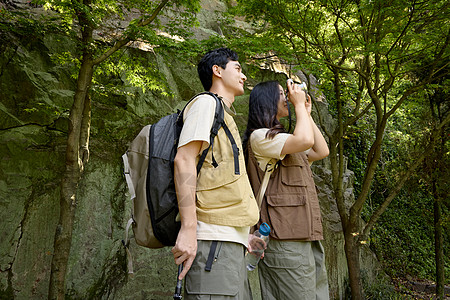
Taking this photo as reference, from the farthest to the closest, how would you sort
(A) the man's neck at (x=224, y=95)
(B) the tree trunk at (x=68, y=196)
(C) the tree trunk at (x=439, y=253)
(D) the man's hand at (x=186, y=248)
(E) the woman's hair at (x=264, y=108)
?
(C) the tree trunk at (x=439, y=253)
(B) the tree trunk at (x=68, y=196)
(E) the woman's hair at (x=264, y=108)
(A) the man's neck at (x=224, y=95)
(D) the man's hand at (x=186, y=248)

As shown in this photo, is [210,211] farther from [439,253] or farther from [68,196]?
[439,253]

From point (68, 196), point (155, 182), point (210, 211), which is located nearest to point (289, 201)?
point (210, 211)

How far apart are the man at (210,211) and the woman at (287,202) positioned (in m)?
0.39

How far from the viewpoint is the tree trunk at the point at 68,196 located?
322 centimetres

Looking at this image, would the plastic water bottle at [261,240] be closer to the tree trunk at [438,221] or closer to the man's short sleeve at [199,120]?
the man's short sleeve at [199,120]

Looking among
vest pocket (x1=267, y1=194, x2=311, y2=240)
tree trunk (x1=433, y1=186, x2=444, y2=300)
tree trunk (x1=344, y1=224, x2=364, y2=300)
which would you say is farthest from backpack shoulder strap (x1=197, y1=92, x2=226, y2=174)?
tree trunk (x1=433, y1=186, x2=444, y2=300)

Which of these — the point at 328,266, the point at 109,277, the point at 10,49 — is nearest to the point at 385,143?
→ the point at 328,266

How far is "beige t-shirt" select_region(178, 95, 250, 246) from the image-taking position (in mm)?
1510

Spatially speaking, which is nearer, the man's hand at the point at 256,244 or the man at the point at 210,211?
the man at the point at 210,211

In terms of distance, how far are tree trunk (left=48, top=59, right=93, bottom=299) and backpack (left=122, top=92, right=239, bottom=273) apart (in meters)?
2.00

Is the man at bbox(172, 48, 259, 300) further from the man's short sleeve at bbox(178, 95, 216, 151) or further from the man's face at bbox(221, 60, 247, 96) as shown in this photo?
the man's face at bbox(221, 60, 247, 96)

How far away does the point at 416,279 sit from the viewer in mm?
8594

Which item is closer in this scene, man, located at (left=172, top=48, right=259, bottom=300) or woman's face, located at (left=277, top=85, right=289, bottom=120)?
man, located at (left=172, top=48, right=259, bottom=300)

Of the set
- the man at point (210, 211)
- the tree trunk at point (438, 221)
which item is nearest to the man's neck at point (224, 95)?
the man at point (210, 211)
